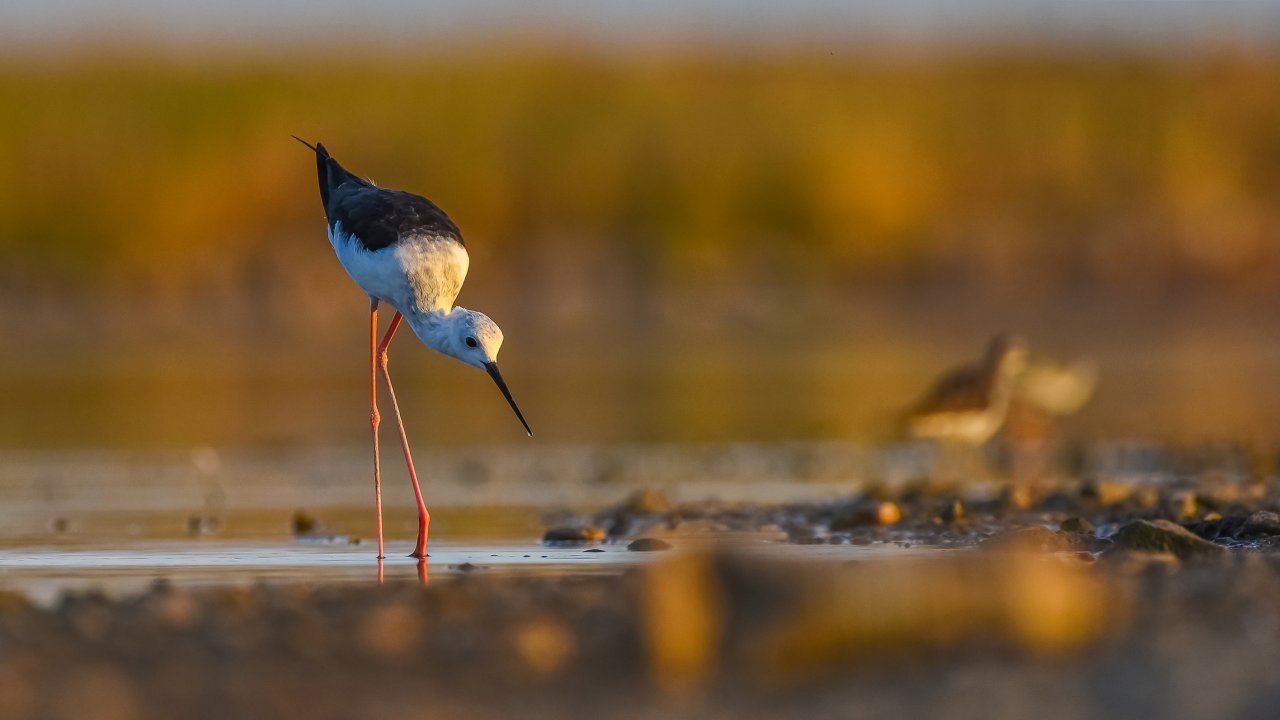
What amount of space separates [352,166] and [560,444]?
27309mm

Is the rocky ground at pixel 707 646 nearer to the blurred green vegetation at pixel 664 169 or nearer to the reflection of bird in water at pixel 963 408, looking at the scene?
the reflection of bird in water at pixel 963 408

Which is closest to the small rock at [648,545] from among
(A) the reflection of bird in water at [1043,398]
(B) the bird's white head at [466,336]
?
(B) the bird's white head at [466,336]

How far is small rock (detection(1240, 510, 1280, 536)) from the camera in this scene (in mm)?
9273

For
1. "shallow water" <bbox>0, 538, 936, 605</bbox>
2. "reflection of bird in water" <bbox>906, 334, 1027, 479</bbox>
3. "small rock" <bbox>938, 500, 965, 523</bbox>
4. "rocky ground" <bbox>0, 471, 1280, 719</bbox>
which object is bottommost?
"rocky ground" <bbox>0, 471, 1280, 719</bbox>

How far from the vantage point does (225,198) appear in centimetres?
4303

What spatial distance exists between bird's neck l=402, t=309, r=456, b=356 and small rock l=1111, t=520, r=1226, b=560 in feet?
12.6

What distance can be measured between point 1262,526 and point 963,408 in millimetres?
7392

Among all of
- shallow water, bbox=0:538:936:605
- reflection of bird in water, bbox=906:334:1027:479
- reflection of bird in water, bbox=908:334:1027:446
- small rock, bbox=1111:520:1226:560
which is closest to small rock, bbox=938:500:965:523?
shallow water, bbox=0:538:936:605

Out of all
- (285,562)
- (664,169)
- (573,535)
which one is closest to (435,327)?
(573,535)

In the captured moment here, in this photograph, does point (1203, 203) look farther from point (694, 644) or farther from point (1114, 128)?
point (694, 644)

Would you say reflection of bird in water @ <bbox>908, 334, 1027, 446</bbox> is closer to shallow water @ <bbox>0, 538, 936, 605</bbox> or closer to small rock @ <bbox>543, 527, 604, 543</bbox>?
small rock @ <bbox>543, 527, 604, 543</bbox>

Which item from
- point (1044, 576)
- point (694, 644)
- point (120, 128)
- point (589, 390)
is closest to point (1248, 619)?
point (1044, 576)

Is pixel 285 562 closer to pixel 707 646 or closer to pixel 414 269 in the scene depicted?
pixel 414 269

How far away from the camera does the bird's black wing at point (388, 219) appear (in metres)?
11.0
